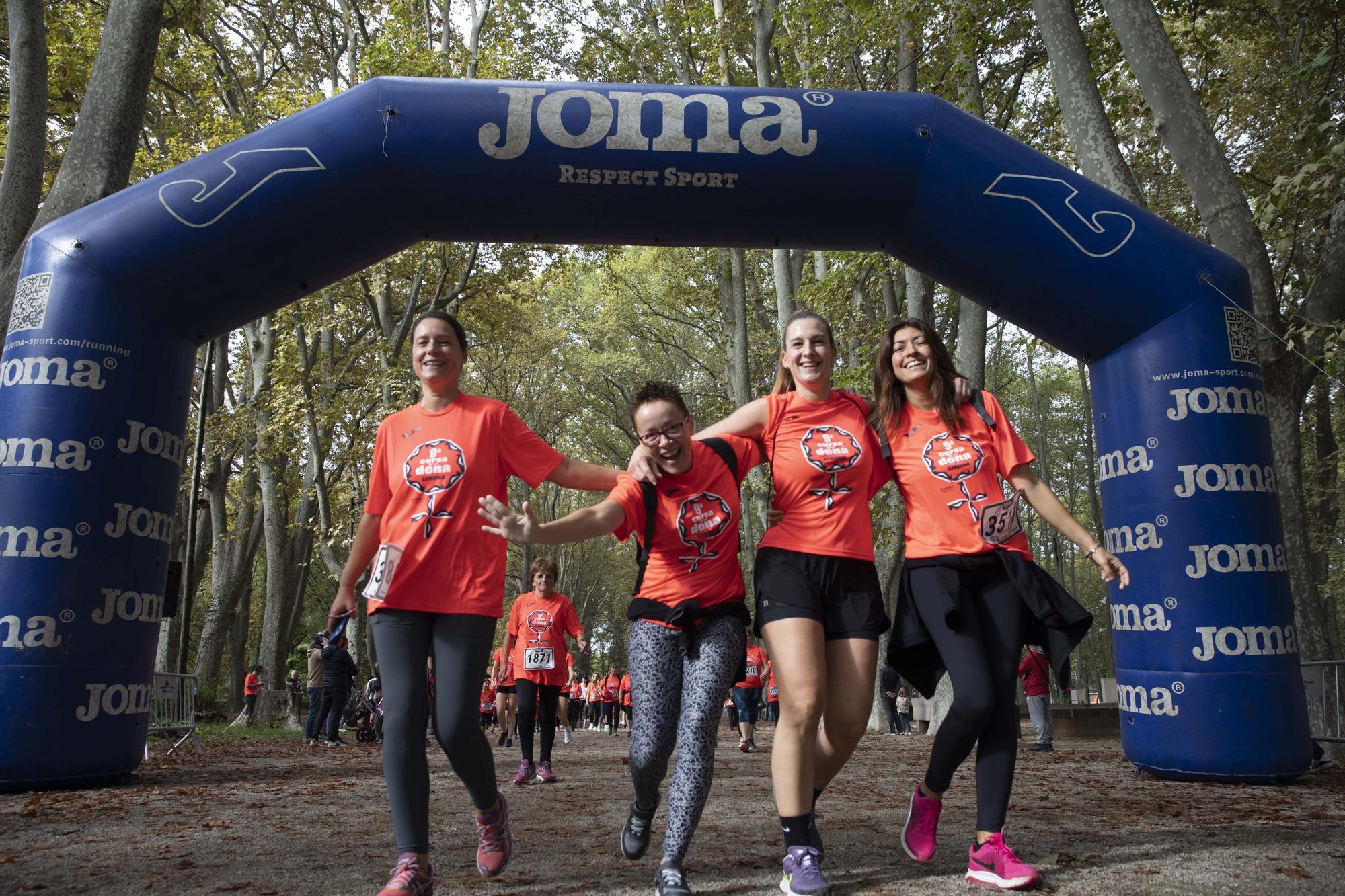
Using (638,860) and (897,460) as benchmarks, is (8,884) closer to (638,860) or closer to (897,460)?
(638,860)

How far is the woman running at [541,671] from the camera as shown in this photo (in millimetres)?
8328

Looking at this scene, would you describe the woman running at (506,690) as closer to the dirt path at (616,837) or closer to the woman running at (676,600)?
the dirt path at (616,837)

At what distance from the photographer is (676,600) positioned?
12.1 ft

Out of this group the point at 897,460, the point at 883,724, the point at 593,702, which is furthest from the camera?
the point at 593,702

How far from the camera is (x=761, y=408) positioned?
4.17 metres

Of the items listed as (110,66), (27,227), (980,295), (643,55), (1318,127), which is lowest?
(980,295)

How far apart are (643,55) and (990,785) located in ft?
63.9

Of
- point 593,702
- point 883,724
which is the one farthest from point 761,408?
point 593,702

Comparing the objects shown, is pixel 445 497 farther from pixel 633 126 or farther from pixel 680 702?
pixel 633 126

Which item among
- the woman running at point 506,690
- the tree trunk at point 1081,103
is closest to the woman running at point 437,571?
the woman running at point 506,690

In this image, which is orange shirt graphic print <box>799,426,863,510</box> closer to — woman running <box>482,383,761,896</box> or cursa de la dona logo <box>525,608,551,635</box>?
woman running <box>482,383,761,896</box>

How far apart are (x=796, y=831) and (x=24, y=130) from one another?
8156mm

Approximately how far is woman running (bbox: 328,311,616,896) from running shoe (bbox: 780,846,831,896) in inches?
41.6

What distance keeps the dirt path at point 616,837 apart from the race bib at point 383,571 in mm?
1078
